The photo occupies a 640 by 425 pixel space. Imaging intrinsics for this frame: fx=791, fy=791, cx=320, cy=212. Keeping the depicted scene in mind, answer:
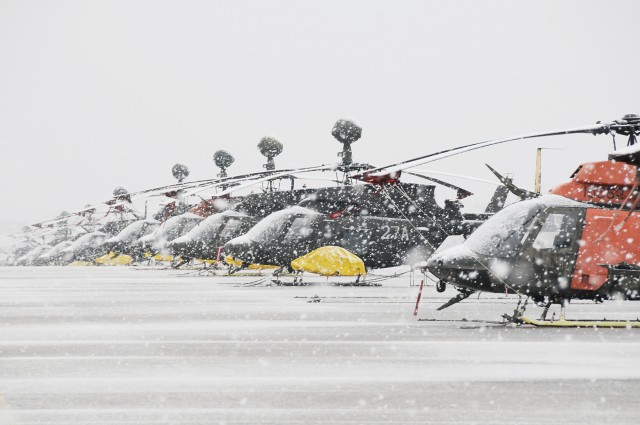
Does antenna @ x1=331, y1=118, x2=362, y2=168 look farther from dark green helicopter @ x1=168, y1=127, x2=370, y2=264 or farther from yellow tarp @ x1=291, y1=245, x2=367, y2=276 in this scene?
yellow tarp @ x1=291, y1=245, x2=367, y2=276

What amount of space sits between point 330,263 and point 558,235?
10.5 meters

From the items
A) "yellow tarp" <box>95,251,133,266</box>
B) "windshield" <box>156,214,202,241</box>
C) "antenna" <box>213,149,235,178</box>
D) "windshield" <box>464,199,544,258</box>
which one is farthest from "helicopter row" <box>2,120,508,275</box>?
"yellow tarp" <box>95,251,133,266</box>

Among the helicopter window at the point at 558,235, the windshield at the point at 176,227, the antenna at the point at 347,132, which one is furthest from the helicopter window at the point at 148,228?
the helicopter window at the point at 558,235

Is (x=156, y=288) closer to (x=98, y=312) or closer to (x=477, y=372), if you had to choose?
(x=98, y=312)

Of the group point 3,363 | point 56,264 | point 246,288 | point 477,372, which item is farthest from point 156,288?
point 56,264

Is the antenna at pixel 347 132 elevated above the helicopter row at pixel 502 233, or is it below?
above

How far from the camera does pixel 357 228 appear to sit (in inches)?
993

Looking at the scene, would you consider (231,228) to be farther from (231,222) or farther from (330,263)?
(330,263)

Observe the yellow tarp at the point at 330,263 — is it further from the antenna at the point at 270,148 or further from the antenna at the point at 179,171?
the antenna at the point at 179,171

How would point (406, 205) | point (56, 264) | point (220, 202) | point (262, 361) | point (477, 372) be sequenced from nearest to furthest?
point (477, 372), point (262, 361), point (406, 205), point (220, 202), point (56, 264)

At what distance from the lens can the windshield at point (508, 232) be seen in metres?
12.5

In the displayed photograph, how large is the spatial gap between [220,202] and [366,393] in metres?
29.1

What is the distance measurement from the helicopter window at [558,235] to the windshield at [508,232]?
27 centimetres

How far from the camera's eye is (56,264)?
61.0 m
